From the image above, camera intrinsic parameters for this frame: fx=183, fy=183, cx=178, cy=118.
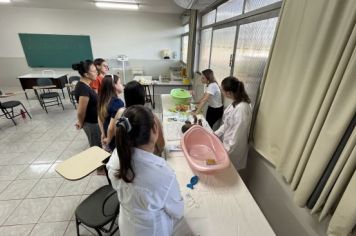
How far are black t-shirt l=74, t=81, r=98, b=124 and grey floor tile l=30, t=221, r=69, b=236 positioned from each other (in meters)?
1.14

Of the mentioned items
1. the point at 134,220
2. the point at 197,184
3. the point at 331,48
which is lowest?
the point at 197,184

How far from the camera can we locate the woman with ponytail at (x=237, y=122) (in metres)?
1.73

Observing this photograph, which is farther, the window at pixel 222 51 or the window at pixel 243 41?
the window at pixel 222 51

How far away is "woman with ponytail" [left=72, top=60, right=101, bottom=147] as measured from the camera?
211 cm

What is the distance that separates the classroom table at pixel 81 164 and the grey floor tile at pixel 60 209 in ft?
2.49

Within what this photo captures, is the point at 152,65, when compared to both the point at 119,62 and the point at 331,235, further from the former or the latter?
the point at 331,235

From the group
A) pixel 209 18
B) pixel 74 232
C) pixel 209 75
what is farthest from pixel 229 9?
pixel 74 232

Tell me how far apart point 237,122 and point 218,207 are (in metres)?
0.81

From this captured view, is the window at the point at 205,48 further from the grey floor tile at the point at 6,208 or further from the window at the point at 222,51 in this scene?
the grey floor tile at the point at 6,208

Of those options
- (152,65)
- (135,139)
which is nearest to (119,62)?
(152,65)

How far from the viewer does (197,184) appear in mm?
1445

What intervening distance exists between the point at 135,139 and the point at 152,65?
21.3 ft

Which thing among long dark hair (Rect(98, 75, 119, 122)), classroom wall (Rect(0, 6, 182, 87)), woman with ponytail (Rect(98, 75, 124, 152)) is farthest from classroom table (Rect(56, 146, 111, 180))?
classroom wall (Rect(0, 6, 182, 87))

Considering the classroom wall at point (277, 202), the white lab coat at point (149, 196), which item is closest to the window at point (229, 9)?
the classroom wall at point (277, 202)
